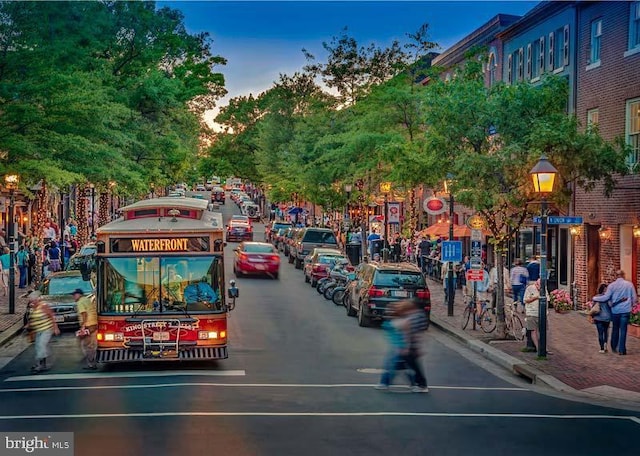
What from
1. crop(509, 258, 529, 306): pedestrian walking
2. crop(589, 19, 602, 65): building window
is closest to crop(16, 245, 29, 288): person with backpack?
crop(509, 258, 529, 306): pedestrian walking

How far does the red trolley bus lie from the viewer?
680 inches

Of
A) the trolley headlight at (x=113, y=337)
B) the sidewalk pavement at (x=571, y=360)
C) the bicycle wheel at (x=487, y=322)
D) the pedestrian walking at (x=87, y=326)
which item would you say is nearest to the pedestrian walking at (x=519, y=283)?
the sidewalk pavement at (x=571, y=360)

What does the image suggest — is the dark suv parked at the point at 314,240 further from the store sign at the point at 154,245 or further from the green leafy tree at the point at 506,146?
the store sign at the point at 154,245

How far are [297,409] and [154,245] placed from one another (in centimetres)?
529

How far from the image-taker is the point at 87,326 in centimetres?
1878

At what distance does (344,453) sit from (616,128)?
1949 centimetres

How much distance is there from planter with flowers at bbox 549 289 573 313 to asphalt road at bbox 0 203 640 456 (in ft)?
29.0

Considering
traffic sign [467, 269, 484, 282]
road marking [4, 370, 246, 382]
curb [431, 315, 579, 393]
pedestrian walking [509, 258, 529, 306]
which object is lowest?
curb [431, 315, 579, 393]

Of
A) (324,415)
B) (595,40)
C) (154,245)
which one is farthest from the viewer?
(595,40)

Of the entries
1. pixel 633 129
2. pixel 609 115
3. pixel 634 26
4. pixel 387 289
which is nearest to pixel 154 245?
pixel 387 289

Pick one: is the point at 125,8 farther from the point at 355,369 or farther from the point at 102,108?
the point at 355,369

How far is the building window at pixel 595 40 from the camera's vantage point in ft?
96.3

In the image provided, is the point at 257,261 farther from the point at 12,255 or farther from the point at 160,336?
the point at 160,336

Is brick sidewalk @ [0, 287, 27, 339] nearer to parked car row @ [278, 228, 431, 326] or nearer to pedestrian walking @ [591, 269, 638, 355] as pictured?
parked car row @ [278, 228, 431, 326]
